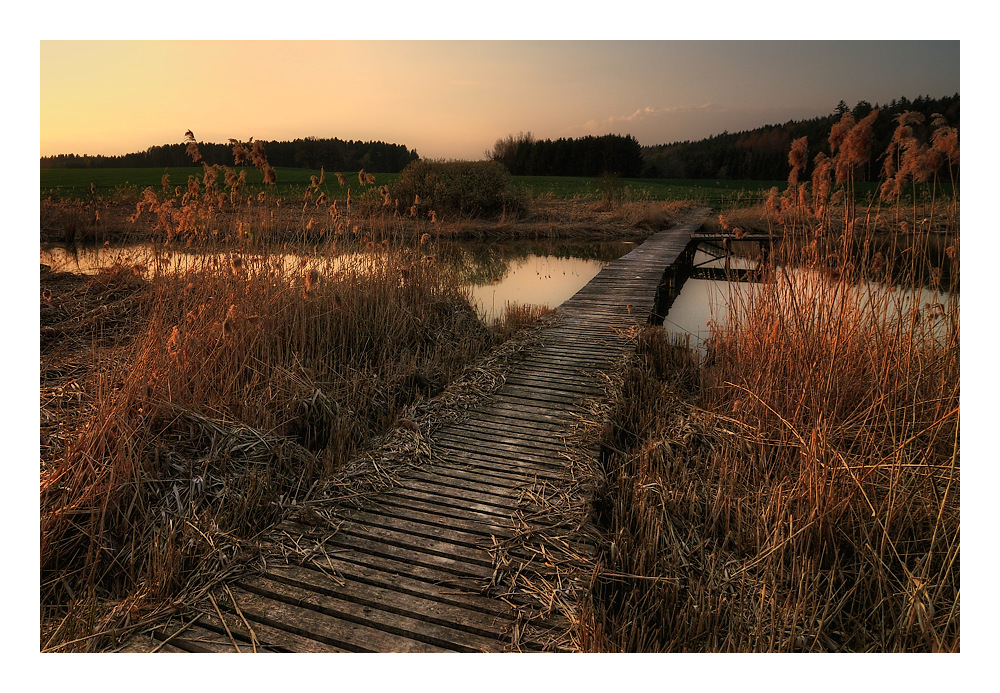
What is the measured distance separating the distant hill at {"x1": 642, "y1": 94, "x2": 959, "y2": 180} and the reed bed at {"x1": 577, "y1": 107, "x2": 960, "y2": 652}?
192 mm

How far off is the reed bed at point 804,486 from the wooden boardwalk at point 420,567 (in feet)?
1.29

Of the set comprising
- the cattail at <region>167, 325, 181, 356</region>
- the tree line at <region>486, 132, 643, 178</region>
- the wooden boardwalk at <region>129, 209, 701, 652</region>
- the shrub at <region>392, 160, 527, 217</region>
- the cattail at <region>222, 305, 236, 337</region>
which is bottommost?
the wooden boardwalk at <region>129, 209, 701, 652</region>

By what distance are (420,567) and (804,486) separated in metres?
1.75

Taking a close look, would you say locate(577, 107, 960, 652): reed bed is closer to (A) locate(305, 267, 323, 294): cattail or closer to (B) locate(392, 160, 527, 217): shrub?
(A) locate(305, 267, 323, 294): cattail

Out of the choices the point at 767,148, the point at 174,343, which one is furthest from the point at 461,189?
the point at 174,343

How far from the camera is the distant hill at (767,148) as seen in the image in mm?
3037

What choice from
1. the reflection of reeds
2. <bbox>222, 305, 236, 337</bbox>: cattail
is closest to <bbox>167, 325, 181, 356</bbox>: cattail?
the reflection of reeds

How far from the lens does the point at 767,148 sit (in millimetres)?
10141

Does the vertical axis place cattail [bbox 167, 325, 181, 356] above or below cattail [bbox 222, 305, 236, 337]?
below

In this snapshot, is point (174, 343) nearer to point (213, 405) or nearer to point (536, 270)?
point (213, 405)

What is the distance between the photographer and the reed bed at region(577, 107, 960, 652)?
219cm

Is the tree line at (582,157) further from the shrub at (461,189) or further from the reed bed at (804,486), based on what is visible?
the reed bed at (804,486)
